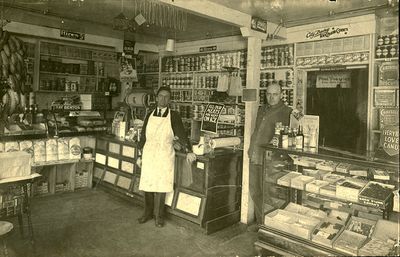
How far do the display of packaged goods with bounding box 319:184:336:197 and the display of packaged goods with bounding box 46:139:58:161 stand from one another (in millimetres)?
4303

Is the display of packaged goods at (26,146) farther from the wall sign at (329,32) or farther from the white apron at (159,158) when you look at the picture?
the wall sign at (329,32)

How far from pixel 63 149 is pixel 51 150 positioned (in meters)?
0.21

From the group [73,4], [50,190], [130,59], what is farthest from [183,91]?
[50,190]

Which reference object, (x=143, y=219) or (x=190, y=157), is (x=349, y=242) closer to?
(x=190, y=157)

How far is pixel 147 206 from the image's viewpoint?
4.73 metres

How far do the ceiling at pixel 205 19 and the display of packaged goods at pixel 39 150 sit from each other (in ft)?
7.25

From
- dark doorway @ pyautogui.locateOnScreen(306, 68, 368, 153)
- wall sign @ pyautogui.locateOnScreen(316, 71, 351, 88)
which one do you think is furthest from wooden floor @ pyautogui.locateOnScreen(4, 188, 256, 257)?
wall sign @ pyautogui.locateOnScreen(316, 71, 351, 88)

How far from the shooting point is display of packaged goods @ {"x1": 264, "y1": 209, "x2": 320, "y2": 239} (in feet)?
9.93

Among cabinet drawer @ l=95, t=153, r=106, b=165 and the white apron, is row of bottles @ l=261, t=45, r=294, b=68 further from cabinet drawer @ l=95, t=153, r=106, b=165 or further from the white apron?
cabinet drawer @ l=95, t=153, r=106, b=165

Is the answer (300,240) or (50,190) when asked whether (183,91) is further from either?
(300,240)

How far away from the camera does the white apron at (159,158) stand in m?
4.54

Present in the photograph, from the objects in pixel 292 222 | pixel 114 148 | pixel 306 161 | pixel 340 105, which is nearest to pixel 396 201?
pixel 292 222

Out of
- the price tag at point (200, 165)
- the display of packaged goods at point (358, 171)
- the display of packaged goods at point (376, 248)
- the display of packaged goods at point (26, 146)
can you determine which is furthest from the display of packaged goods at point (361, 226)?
the display of packaged goods at point (26, 146)

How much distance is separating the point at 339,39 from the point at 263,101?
156 cm
